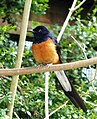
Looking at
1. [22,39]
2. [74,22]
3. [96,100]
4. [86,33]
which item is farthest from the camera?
[74,22]

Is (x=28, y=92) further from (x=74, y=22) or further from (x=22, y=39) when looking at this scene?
(x=74, y=22)

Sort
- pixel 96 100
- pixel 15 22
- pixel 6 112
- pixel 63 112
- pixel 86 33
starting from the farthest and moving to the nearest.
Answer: pixel 86 33 → pixel 15 22 → pixel 96 100 → pixel 63 112 → pixel 6 112

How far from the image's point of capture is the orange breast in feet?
6.64

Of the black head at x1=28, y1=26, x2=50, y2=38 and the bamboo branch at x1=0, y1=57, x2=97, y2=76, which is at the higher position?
the black head at x1=28, y1=26, x2=50, y2=38

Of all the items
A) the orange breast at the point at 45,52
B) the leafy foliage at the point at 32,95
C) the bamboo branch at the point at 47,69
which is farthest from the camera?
the leafy foliage at the point at 32,95

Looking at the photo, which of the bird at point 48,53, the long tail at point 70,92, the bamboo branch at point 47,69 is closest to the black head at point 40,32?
the bird at point 48,53

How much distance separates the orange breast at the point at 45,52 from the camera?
203cm

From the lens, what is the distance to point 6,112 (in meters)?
2.07

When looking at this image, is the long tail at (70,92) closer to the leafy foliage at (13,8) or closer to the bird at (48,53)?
the bird at (48,53)

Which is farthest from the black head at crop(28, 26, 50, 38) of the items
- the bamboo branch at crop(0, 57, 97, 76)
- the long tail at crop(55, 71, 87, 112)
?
the bamboo branch at crop(0, 57, 97, 76)

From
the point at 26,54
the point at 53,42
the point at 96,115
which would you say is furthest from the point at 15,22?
the point at 96,115

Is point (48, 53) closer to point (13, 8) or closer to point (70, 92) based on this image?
point (70, 92)

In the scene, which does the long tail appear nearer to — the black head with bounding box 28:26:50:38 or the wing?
the wing

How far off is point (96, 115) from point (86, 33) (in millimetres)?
856
